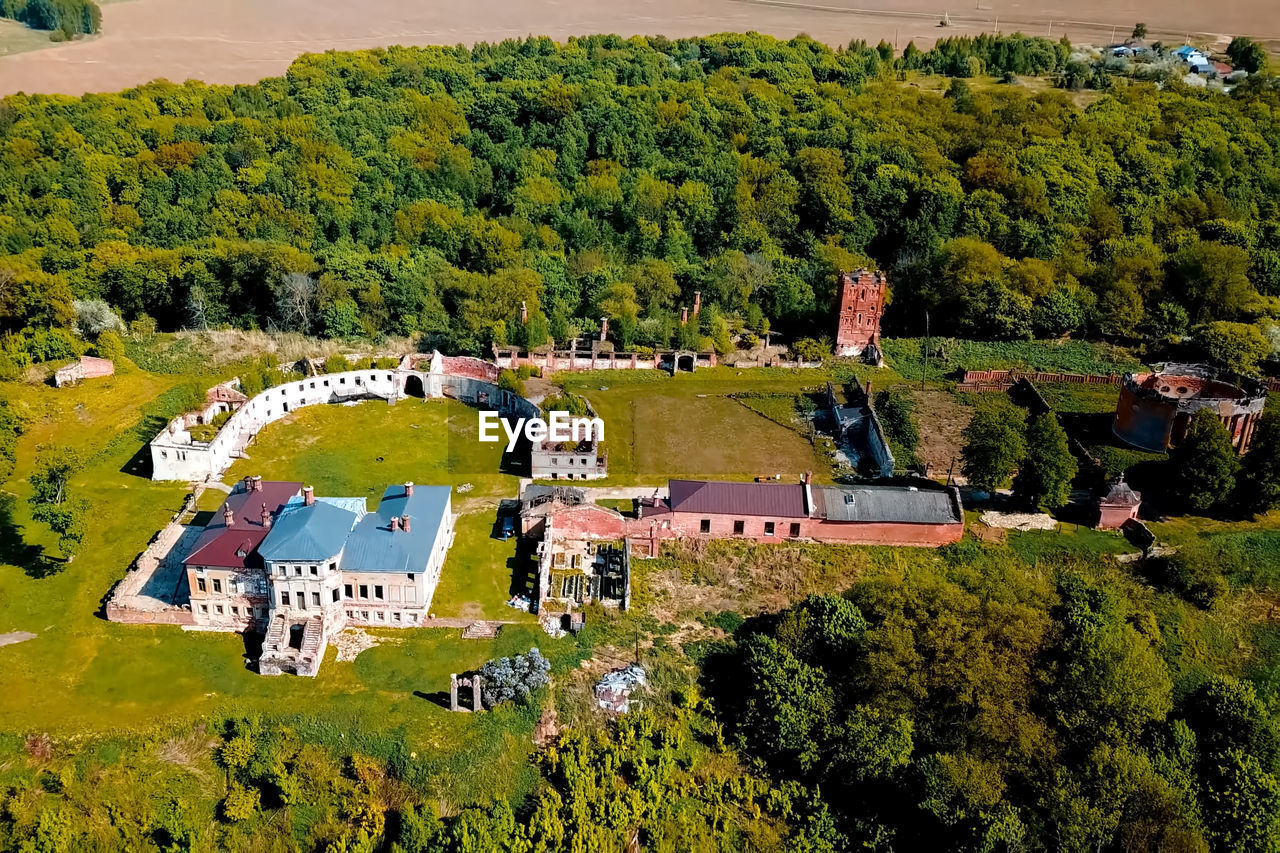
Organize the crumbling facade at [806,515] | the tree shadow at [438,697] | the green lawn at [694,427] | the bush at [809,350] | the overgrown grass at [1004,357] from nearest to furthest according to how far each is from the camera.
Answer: the tree shadow at [438,697] < the crumbling facade at [806,515] < the green lawn at [694,427] < the overgrown grass at [1004,357] < the bush at [809,350]

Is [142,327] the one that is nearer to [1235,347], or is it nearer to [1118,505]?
[1118,505]

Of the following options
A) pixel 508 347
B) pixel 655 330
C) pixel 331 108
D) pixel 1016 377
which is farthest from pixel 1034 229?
pixel 331 108

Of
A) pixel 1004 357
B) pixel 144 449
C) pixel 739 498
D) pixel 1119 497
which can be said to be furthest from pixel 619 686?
pixel 1004 357

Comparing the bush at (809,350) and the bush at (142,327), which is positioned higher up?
the bush at (809,350)

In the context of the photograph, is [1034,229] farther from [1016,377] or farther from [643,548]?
[643,548]

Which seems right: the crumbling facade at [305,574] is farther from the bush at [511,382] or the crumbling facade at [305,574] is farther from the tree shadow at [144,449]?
the bush at [511,382]

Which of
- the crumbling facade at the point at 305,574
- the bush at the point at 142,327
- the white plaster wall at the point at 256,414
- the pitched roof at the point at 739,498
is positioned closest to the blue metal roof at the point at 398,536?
the crumbling facade at the point at 305,574
